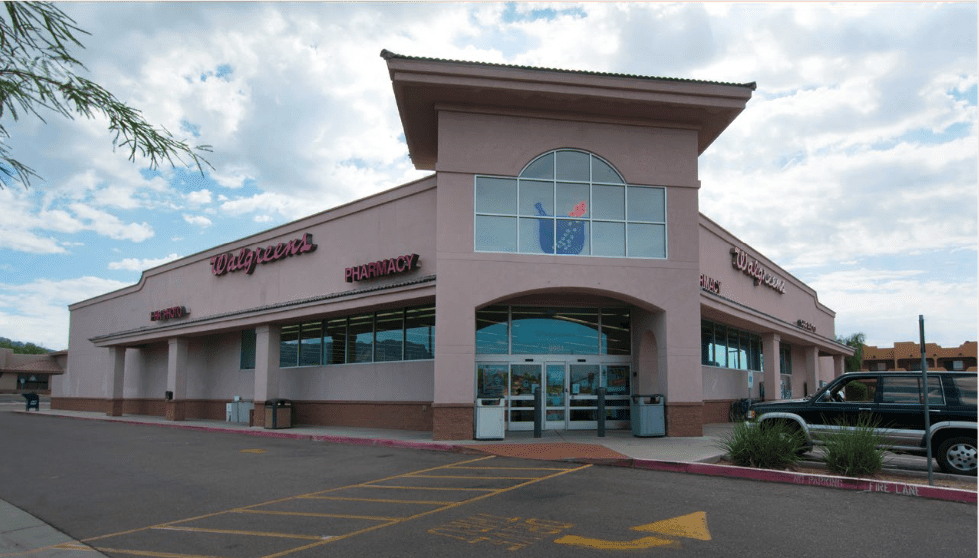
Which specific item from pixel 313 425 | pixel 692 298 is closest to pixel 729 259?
pixel 692 298

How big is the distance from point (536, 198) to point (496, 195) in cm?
109

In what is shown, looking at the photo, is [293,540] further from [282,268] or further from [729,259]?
[729,259]

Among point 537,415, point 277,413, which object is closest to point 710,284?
point 537,415

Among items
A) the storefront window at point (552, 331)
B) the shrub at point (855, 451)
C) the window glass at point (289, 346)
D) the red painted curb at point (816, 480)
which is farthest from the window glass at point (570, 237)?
the window glass at point (289, 346)

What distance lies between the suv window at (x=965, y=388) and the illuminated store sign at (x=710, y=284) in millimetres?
10870

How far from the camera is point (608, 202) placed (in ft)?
63.3

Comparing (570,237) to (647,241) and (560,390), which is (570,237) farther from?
(560,390)

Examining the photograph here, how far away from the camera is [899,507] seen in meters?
9.36

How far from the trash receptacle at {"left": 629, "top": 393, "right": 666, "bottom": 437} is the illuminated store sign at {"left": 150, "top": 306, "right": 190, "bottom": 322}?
21500mm

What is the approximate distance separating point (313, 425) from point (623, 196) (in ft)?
43.6

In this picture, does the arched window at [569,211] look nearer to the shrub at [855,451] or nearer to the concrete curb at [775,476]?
the concrete curb at [775,476]

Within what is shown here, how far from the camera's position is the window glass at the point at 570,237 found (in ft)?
61.9

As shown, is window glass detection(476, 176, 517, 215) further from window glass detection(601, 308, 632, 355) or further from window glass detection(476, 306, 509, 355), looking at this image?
window glass detection(601, 308, 632, 355)

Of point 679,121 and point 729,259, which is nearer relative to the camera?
point 679,121
